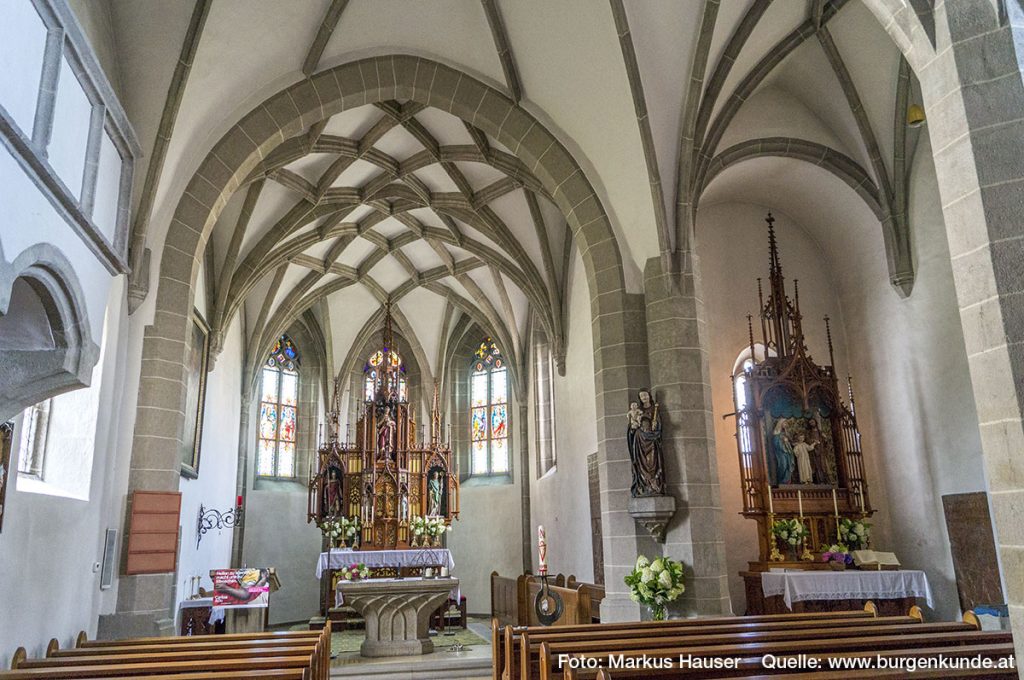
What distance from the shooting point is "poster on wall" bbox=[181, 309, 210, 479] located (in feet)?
43.5

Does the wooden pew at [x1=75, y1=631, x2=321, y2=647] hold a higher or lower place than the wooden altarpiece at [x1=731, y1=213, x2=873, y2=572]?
lower

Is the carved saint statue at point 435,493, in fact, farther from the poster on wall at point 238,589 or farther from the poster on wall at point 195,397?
the poster on wall at point 238,589

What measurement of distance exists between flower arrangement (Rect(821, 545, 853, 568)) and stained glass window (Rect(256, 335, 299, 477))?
1367 cm

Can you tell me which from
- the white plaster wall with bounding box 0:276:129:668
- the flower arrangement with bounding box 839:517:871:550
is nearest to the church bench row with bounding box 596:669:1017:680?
the white plaster wall with bounding box 0:276:129:668

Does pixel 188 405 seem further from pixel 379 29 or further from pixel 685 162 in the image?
pixel 685 162

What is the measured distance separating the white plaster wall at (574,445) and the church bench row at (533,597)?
2.15 ft

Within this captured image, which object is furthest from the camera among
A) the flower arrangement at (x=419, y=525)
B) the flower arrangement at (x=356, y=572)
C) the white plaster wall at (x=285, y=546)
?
the white plaster wall at (x=285, y=546)

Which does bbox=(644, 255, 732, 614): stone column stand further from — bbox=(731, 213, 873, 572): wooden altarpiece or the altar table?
the altar table

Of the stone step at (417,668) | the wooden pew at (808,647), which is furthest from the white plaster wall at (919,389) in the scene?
the stone step at (417,668)

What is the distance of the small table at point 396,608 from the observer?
11023 millimetres

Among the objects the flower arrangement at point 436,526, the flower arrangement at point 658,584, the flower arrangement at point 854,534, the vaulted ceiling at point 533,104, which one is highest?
the vaulted ceiling at point 533,104

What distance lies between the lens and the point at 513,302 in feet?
59.1

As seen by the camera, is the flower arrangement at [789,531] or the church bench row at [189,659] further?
the flower arrangement at [789,531]

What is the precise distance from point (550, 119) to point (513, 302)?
753 cm
